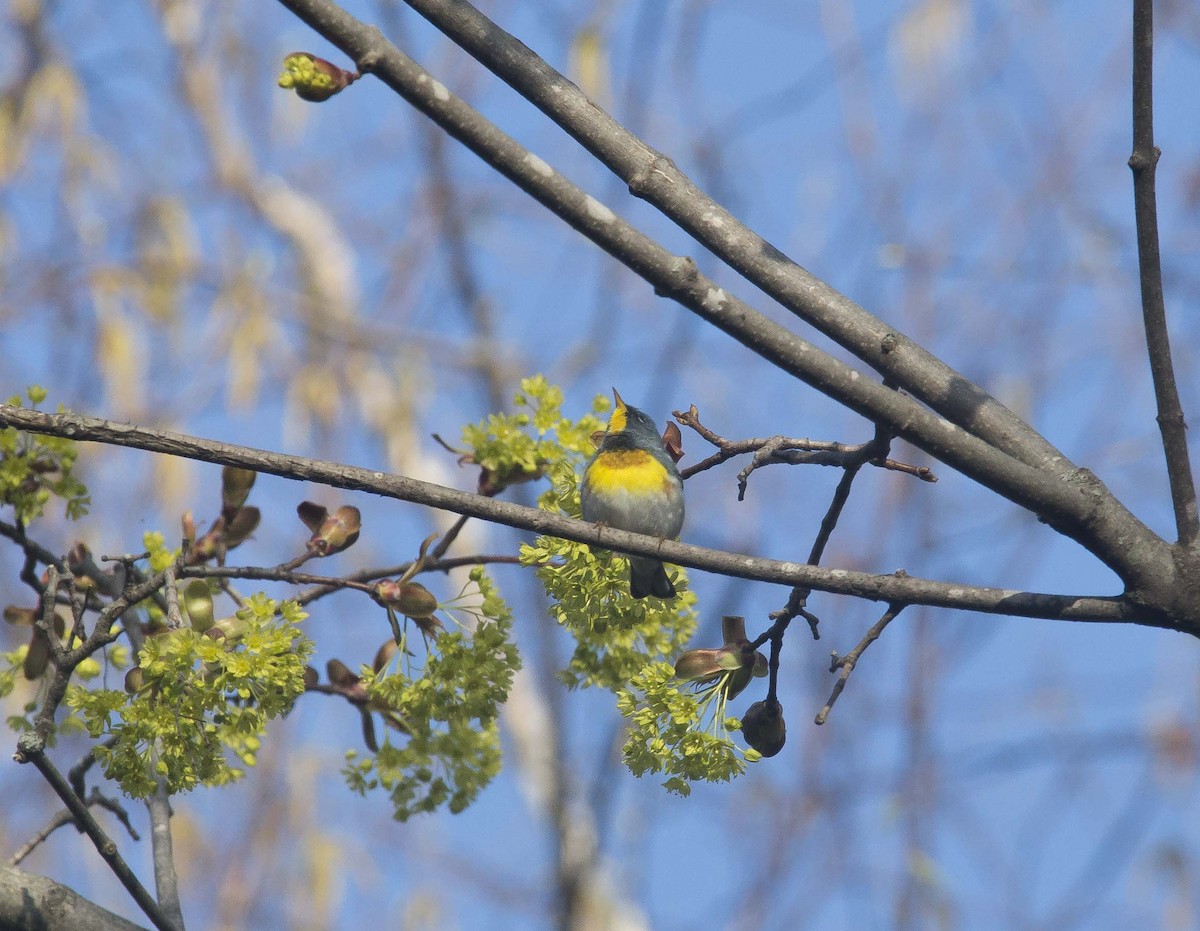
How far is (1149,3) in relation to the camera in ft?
5.95

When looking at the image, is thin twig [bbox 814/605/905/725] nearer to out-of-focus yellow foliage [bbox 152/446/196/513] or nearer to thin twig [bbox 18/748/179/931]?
thin twig [bbox 18/748/179/931]

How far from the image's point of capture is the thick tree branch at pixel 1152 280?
6.01ft

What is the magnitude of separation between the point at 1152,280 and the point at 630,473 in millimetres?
1759

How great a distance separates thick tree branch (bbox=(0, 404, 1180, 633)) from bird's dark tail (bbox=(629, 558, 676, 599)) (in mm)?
410

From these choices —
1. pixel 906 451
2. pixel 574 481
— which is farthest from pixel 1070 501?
pixel 906 451

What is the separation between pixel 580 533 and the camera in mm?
1906

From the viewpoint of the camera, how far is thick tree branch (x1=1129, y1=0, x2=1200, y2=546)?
1.83 metres

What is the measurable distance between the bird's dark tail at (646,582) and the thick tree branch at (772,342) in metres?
0.59

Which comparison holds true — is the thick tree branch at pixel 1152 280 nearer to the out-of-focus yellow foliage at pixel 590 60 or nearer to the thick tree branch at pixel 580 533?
the thick tree branch at pixel 580 533

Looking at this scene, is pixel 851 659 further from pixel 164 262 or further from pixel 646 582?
pixel 164 262

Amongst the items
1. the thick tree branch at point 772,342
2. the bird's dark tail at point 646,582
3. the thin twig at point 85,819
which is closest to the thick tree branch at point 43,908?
the thin twig at point 85,819

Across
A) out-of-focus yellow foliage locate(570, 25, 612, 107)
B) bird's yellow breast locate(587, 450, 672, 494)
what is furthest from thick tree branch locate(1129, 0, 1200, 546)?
out-of-focus yellow foliage locate(570, 25, 612, 107)

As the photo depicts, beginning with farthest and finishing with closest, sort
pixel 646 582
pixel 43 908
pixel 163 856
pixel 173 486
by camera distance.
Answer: pixel 173 486 < pixel 646 582 < pixel 163 856 < pixel 43 908

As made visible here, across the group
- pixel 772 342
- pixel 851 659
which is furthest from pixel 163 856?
pixel 772 342
